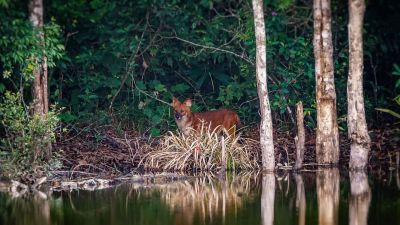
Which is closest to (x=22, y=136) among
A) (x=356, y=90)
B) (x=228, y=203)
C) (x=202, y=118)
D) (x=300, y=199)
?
(x=228, y=203)

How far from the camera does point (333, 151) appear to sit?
1816 cm

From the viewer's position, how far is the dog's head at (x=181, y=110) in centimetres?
2003

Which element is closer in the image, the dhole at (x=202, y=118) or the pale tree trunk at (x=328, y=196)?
the pale tree trunk at (x=328, y=196)

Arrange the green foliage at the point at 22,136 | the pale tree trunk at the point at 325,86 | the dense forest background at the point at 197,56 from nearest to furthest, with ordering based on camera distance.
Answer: the green foliage at the point at 22,136
the pale tree trunk at the point at 325,86
the dense forest background at the point at 197,56

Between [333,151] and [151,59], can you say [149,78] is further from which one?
[333,151]

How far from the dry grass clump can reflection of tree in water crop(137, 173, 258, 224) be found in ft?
1.97

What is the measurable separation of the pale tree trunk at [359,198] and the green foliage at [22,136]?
5682mm

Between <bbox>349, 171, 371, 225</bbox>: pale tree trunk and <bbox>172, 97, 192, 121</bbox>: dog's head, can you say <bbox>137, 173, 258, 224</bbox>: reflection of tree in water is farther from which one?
<bbox>172, 97, 192, 121</bbox>: dog's head

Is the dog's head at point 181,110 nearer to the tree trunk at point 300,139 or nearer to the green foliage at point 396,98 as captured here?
the tree trunk at point 300,139

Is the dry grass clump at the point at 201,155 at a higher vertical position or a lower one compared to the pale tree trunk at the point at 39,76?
lower

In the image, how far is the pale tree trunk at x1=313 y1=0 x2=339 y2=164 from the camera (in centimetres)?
1784

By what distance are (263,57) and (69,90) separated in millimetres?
6095

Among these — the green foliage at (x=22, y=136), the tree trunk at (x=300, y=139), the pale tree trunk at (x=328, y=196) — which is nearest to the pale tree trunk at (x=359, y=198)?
the pale tree trunk at (x=328, y=196)

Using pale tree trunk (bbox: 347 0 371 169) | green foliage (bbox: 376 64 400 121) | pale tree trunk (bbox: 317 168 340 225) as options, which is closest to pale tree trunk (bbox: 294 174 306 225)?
pale tree trunk (bbox: 317 168 340 225)
